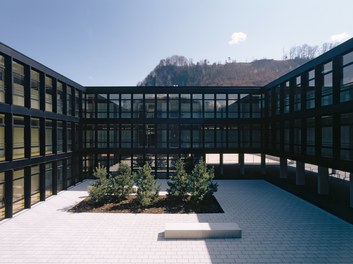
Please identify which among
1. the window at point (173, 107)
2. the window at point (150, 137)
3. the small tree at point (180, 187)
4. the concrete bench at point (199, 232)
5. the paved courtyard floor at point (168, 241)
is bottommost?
the paved courtyard floor at point (168, 241)

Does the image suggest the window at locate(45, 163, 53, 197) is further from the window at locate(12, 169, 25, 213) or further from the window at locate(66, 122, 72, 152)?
the window at locate(66, 122, 72, 152)

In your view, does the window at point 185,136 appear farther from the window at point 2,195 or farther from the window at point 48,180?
the window at point 2,195

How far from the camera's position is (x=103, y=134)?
26234 mm

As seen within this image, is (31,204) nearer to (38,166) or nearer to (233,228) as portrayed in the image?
(38,166)

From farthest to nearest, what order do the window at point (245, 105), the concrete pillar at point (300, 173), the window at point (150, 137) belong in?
the window at point (245, 105), the window at point (150, 137), the concrete pillar at point (300, 173)

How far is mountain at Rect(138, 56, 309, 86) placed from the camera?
420 feet

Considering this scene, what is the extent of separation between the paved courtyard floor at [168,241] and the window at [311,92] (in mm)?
7679

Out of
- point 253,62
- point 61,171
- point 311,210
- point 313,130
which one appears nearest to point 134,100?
point 61,171

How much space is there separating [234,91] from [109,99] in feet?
47.1

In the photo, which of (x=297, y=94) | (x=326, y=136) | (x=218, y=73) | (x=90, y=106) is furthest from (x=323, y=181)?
(x=218, y=73)

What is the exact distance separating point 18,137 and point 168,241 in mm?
12223

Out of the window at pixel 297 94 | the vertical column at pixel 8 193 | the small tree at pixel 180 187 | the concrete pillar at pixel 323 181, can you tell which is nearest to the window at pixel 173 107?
the small tree at pixel 180 187

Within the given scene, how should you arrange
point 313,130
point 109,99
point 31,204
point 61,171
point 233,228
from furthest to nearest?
point 109,99
point 61,171
point 313,130
point 31,204
point 233,228

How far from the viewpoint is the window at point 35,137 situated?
669 inches
